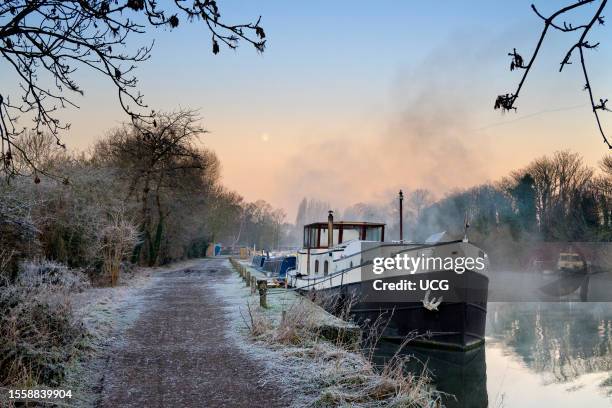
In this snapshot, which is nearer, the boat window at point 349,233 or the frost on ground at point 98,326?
the frost on ground at point 98,326

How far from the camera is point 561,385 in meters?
12.0

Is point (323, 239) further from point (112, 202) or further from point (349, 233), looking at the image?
point (112, 202)

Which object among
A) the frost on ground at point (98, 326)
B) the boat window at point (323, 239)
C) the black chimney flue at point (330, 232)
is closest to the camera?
the frost on ground at point (98, 326)

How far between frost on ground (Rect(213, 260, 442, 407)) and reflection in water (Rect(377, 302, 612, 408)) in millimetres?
3207

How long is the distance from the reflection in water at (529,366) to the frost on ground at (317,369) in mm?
3207

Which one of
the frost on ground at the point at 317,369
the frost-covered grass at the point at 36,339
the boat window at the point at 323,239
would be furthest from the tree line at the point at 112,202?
the boat window at the point at 323,239

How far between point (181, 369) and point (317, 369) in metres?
1.89

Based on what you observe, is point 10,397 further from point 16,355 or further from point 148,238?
point 148,238

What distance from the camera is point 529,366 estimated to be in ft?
44.2

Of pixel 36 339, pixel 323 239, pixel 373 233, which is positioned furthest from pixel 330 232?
pixel 36 339

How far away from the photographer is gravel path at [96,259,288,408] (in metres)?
5.72

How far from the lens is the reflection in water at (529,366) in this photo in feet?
36.3

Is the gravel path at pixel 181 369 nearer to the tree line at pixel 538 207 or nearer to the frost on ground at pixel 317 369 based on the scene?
the frost on ground at pixel 317 369

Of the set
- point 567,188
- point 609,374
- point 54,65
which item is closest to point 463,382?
point 609,374
